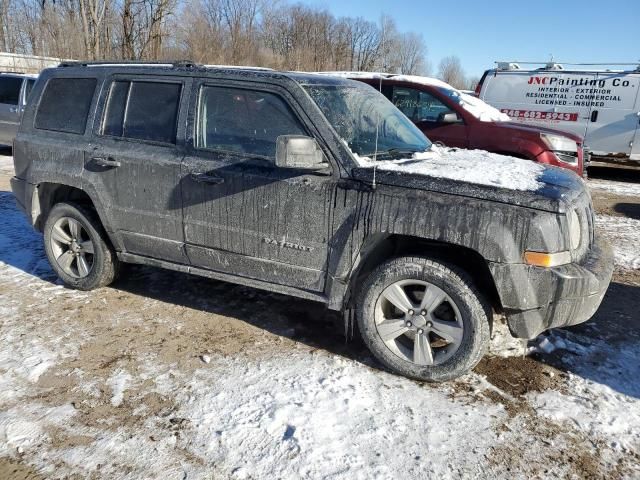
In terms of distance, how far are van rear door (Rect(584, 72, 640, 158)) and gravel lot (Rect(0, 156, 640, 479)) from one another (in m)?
7.91

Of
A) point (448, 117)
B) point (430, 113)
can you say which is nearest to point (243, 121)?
point (448, 117)

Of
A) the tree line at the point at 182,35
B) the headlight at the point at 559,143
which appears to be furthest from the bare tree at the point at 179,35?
the headlight at the point at 559,143

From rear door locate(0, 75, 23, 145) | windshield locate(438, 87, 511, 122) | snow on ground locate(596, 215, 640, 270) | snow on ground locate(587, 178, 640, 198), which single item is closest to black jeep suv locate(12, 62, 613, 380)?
snow on ground locate(596, 215, 640, 270)

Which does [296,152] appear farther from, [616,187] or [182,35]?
[182,35]

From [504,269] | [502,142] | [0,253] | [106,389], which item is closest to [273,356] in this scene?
[106,389]

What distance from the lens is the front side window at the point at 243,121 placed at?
3.56 meters

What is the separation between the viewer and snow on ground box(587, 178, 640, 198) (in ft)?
33.2

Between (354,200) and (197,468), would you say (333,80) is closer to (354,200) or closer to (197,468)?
(354,200)

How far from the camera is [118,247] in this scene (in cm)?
434

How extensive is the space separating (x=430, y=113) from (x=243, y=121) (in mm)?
4882

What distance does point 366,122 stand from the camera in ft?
12.7

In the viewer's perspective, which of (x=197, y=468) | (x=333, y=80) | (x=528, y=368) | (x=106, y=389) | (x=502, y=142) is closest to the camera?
(x=197, y=468)

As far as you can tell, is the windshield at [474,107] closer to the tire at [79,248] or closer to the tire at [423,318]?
the tire at [423,318]

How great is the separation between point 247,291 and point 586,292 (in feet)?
8.96
